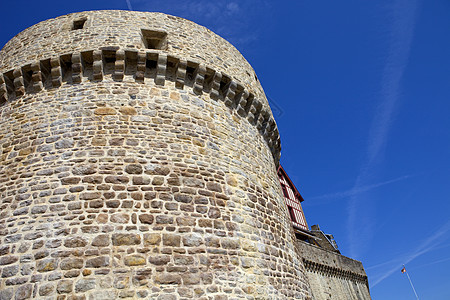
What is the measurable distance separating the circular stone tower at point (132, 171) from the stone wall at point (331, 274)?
5559mm

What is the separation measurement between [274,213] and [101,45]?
4.70 metres

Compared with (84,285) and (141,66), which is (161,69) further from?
(84,285)

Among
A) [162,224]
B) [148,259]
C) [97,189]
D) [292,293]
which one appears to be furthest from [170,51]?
[292,293]

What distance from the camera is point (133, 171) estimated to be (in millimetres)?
4363

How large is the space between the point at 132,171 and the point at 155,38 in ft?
11.5

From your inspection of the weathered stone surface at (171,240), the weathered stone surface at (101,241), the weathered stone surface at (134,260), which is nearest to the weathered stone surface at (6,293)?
the weathered stone surface at (101,241)

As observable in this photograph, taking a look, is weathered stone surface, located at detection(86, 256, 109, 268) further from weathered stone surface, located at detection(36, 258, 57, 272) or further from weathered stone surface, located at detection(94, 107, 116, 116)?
weathered stone surface, located at detection(94, 107, 116, 116)

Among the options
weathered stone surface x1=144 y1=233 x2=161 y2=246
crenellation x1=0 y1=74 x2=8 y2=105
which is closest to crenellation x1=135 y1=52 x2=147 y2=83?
crenellation x1=0 y1=74 x2=8 y2=105

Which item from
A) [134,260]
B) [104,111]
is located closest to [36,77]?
[104,111]

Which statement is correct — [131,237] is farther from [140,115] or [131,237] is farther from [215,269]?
[140,115]

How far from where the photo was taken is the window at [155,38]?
20.6ft

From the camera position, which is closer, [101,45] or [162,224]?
[162,224]

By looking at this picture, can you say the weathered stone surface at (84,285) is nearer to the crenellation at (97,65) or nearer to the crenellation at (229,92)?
the crenellation at (97,65)

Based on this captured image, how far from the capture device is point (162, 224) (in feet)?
13.2
